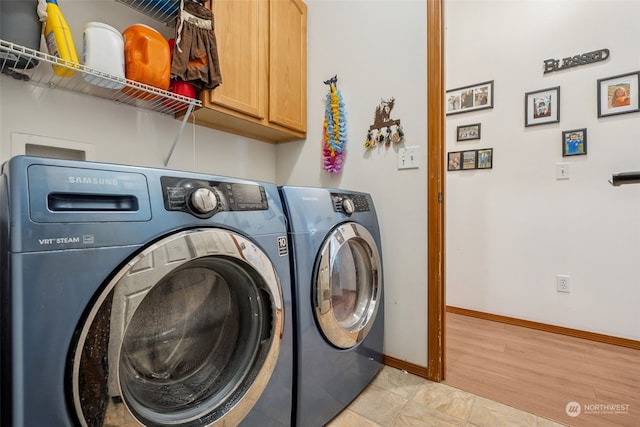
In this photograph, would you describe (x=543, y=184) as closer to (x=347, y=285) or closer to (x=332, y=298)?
(x=347, y=285)

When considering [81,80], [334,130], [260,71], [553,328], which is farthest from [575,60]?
[81,80]

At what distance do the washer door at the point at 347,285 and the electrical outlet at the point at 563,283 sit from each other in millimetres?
1484

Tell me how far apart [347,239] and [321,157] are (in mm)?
802

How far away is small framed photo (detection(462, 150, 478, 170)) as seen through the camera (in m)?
2.34

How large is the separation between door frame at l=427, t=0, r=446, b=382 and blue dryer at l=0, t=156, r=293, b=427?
803mm

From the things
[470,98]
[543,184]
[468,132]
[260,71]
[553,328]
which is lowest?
[553,328]

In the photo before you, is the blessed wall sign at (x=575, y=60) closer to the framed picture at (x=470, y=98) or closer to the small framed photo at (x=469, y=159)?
the framed picture at (x=470, y=98)

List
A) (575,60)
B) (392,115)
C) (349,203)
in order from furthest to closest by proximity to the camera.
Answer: (575,60)
(392,115)
(349,203)

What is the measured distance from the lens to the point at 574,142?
1935mm

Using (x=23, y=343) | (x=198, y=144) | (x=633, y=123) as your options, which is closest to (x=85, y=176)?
(x=23, y=343)

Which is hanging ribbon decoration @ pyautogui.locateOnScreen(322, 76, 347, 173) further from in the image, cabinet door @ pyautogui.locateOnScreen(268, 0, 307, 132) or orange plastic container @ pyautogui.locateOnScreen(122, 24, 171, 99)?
orange plastic container @ pyautogui.locateOnScreen(122, 24, 171, 99)

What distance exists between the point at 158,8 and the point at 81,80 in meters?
0.52

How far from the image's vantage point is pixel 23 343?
49 centimetres

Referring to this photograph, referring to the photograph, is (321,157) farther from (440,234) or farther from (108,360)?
(108,360)
